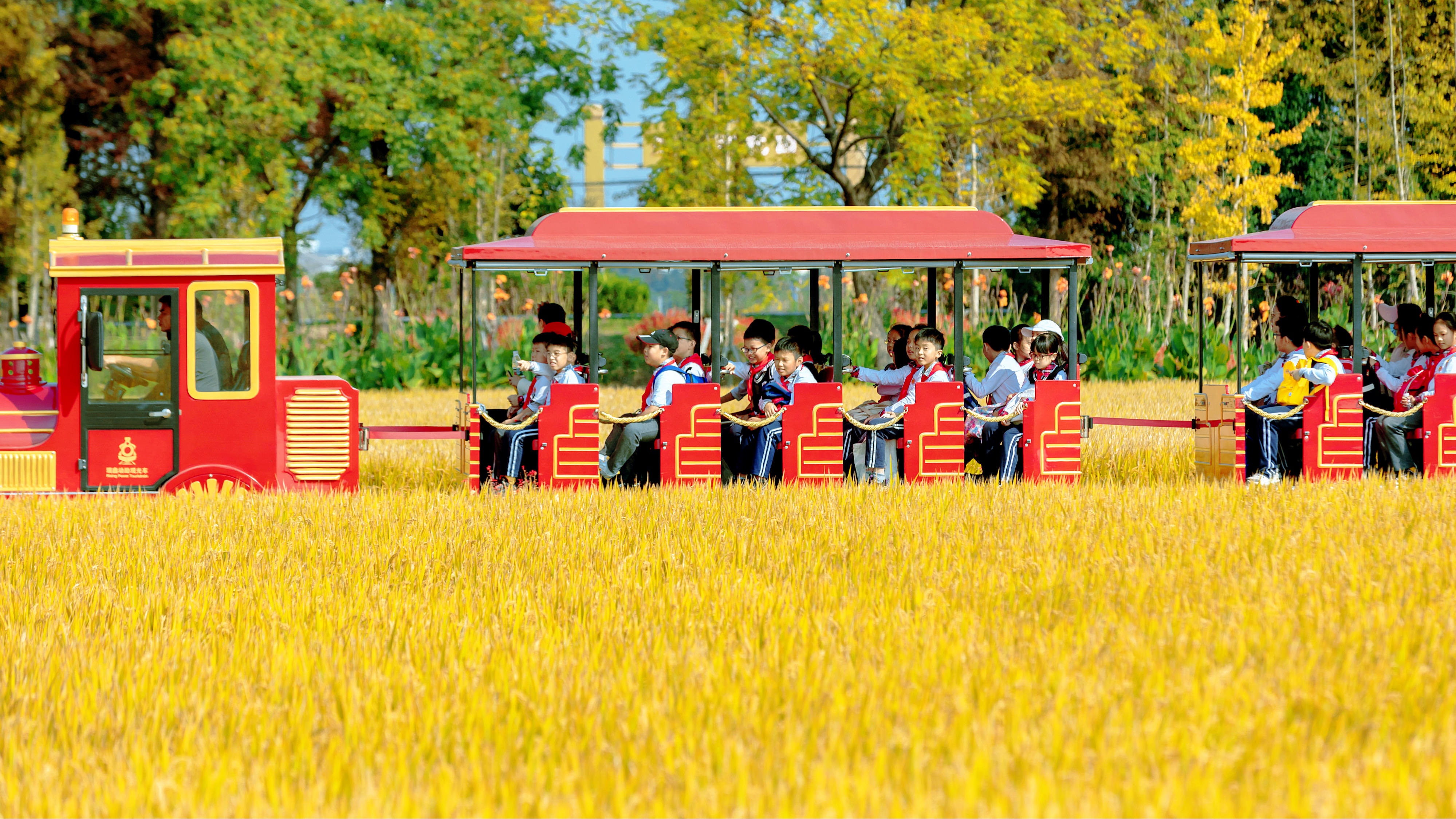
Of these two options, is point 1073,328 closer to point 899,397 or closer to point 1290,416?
point 899,397

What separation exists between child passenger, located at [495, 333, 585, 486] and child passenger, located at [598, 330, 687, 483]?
0.48 metres

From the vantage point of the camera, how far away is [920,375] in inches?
409

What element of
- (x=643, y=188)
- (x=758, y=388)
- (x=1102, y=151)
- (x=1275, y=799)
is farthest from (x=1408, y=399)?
(x=1102, y=151)

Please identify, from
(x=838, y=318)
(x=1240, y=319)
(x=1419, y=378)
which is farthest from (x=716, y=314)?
(x=1419, y=378)

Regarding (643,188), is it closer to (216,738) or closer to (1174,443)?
(1174,443)

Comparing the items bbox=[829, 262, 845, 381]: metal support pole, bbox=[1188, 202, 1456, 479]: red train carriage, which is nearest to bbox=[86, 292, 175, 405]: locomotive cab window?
bbox=[829, 262, 845, 381]: metal support pole

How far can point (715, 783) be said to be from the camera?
3.95 meters

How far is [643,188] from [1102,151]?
1185cm

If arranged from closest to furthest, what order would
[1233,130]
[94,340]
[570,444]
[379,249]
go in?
[94,340] → [570,444] → [1233,130] → [379,249]

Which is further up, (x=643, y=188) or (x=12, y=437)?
(x=643, y=188)

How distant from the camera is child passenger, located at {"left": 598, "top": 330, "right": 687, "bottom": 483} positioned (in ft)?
33.1

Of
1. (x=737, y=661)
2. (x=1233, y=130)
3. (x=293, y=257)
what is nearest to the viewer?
(x=737, y=661)

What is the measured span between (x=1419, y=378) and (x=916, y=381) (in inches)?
140

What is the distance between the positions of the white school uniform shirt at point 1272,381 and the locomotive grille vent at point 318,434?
6066mm
